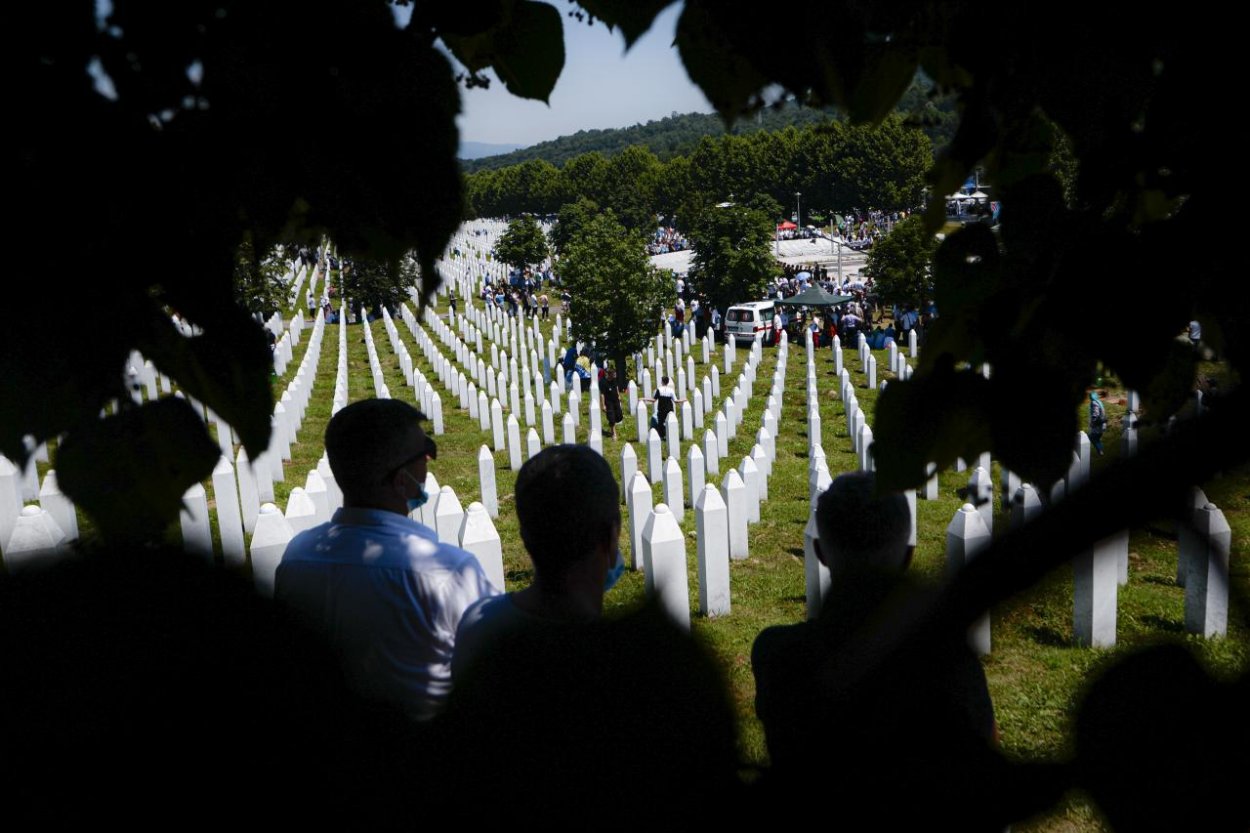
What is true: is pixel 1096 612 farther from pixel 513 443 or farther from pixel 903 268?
pixel 903 268

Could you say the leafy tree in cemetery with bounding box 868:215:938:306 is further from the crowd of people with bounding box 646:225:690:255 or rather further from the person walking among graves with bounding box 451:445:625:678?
the crowd of people with bounding box 646:225:690:255

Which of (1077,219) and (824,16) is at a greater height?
(824,16)

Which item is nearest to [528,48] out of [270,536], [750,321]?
[270,536]

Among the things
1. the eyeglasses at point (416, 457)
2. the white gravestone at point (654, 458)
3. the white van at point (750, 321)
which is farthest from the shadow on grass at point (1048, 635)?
the white van at point (750, 321)

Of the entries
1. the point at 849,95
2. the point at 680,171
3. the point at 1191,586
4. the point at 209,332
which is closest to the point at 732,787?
the point at 209,332

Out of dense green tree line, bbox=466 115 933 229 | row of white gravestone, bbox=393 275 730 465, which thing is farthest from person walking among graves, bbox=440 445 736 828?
dense green tree line, bbox=466 115 933 229

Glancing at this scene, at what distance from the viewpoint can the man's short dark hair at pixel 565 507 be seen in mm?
2408

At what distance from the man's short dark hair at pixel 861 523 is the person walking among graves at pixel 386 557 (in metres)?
0.97

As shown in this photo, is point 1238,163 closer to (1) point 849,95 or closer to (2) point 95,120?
(1) point 849,95

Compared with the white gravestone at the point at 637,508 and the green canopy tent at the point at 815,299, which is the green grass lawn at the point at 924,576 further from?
the green canopy tent at the point at 815,299

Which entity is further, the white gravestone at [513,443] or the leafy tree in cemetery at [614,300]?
the leafy tree in cemetery at [614,300]

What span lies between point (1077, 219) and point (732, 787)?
100 centimetres

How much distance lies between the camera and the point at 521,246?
1783 inches

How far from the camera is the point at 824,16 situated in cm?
126
